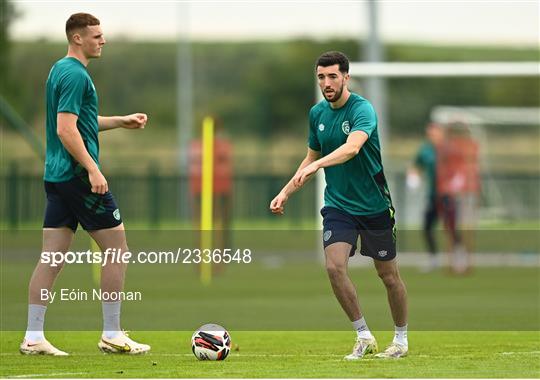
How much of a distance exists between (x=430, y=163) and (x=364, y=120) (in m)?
12.9

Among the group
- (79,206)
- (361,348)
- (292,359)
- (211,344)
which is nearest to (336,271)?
(361,348)

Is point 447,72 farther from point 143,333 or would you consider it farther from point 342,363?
point 342,363

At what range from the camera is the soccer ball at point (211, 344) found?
972 cm

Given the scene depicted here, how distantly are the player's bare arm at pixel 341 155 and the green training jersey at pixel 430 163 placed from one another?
12.9 m

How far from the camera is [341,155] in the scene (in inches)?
374

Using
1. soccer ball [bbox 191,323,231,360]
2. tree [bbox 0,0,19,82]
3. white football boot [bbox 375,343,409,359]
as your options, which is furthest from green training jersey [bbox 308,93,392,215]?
tree [bbox 0,0,19,82]

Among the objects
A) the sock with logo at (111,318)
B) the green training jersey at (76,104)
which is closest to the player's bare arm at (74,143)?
the green training jersey at (76,104)

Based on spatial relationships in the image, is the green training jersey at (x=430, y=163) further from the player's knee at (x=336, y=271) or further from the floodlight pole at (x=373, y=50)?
the player's knee at (x=336, y=271)

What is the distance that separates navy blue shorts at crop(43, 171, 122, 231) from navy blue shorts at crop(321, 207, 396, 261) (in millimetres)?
1571

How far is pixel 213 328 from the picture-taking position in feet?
32.1

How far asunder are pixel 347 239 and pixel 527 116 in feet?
117

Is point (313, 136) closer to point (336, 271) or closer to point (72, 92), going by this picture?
point (336, 271)

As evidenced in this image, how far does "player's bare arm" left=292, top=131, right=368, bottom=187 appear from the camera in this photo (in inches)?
368

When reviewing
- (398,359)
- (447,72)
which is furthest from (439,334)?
(447,72)
